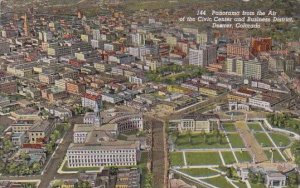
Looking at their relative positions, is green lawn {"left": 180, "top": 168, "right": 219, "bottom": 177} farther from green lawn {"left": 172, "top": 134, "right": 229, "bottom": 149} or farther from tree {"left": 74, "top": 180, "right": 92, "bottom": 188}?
tree {"left": 74, "top": 180, "right": 92, "bottom": 188}

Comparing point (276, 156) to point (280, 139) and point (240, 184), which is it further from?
point (240, 184)

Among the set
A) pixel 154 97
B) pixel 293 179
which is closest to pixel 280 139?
pixel 293 179

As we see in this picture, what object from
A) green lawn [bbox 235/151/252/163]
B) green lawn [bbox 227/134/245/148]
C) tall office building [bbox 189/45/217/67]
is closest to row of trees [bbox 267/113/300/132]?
green lawn [bbox 227/134/245/148]

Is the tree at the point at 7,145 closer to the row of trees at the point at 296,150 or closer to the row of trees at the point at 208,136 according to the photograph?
the row of trees at the point at 208,136

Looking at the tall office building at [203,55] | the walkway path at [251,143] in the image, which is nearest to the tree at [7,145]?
A: the walkway path at [251,143]

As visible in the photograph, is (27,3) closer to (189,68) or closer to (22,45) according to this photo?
(22,45)

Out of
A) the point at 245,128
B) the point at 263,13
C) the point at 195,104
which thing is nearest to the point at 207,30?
the point at 263,13
